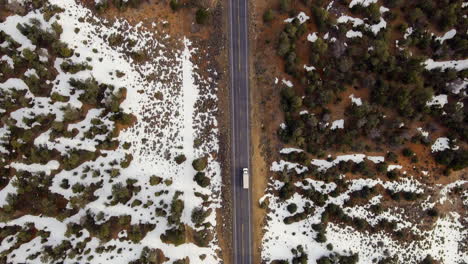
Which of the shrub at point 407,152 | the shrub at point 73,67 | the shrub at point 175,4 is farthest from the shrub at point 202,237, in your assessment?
the shrub at point 175,4

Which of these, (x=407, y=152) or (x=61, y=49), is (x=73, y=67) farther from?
(x=407, y=152)

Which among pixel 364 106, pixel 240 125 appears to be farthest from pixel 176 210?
pixel 364 106

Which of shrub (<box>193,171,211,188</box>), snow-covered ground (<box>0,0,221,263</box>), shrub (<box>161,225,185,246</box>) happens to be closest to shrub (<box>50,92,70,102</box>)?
snow-covered ground (<box>0,0,221,263</box>)

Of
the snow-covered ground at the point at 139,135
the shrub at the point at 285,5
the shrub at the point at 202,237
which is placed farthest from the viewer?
the shrub at the point at 285,5

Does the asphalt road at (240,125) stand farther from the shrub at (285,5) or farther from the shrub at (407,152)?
the shrub at (407,152)

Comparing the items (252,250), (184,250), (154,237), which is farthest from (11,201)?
(252,250)
